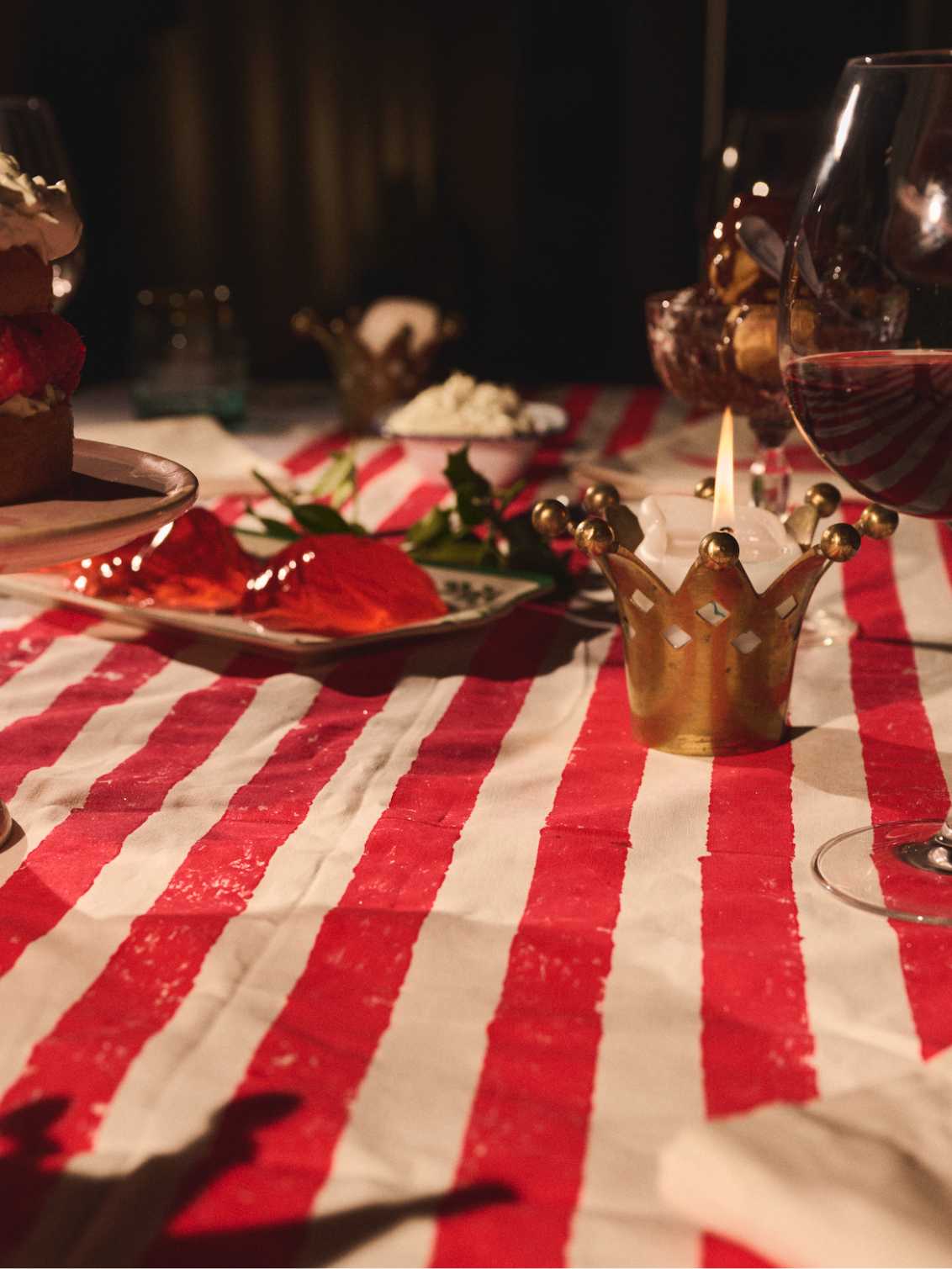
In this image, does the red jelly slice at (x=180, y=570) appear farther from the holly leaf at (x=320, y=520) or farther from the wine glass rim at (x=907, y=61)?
the wine glass rim at (x=907, y=61)

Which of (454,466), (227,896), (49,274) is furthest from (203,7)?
(227,896)

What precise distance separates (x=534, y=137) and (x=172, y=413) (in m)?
1.78

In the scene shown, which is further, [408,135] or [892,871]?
[408,135]

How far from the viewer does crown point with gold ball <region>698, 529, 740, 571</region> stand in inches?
31.0

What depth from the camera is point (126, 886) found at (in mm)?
685

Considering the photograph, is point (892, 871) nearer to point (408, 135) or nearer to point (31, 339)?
point (31, 339)

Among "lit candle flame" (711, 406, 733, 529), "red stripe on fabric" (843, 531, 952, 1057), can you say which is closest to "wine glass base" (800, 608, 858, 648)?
"red stripe on fabric" (843, 531, 952, 1057)

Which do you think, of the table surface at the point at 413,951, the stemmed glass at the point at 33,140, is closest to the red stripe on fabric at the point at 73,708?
the table surface at the point at 413,951

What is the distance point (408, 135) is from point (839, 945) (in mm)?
3056

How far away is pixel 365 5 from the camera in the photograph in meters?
3.26

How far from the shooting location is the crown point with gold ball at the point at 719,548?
787 mm

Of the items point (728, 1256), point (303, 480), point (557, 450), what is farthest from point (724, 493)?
point (557, 450)

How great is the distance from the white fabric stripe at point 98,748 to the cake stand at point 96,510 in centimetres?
2

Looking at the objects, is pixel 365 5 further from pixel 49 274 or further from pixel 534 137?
pixel 49 274
